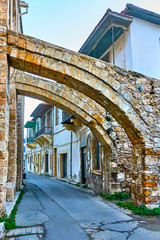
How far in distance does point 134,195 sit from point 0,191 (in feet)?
11.5

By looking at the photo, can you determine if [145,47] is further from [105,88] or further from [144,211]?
[144,211]

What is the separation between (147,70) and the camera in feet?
29.9

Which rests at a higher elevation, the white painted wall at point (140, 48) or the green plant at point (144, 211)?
the white painted wall at point (140, 48)

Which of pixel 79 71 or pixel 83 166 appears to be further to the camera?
pixel 83 166

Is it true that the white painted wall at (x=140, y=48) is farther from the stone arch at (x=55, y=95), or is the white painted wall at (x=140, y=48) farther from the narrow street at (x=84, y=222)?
the narrow street at (x=84, y=222)

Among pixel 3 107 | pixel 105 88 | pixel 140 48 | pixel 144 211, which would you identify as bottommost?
pixel 144 211

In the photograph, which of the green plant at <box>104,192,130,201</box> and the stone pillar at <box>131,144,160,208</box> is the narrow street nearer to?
the stone pillar at <box>131,144,160,208</box>

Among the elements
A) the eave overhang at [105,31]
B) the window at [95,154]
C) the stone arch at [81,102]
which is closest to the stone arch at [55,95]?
the stone arch at [81,102]

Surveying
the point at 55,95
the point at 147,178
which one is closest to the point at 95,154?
the point at 55,95

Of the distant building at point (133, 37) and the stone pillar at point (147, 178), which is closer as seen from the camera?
the stone pillar at point (147, 178)

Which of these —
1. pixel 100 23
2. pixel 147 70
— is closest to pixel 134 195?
pixel 147 70

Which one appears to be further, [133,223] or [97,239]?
[133,223]

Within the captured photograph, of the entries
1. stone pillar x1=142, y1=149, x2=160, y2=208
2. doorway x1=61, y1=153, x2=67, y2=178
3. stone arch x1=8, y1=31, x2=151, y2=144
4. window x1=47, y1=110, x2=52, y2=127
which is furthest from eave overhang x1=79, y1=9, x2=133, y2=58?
window x1=47, y1=110, x2=52, y2=127

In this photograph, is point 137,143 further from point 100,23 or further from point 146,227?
point 100,23
